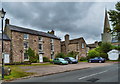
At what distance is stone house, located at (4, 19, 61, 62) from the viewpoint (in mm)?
27500

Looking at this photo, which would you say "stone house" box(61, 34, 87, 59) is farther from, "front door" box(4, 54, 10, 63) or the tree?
"front door" box(4, 54, 10, 63)

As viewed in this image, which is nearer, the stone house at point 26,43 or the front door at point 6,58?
the front door at point 6,58

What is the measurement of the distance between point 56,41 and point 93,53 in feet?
40.0

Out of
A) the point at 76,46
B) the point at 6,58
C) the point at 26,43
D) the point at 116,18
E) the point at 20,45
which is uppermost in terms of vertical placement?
the point at 116,18

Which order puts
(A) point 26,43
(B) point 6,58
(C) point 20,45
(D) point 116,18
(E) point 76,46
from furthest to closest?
1. (E) point 76,46
2. (A) point 26,43
3. (C) point 20,45
4. (B) point 6,58
5. (D) point 116,18

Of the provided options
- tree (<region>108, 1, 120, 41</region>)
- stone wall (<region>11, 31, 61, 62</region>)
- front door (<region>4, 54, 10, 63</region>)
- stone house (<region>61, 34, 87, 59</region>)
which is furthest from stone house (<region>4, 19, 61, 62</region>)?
tree (<region>108, 1, 120, 41</region>)

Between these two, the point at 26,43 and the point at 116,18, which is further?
the point at 26,43

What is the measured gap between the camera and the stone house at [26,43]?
27.5 m

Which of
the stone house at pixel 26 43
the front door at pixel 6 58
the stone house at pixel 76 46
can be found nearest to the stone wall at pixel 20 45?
the stone house at pixel 26 43

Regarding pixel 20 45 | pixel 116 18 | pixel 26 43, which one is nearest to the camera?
pixel 116 18

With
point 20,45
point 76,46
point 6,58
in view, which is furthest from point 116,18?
point 6,58

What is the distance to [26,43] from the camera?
98.4ft

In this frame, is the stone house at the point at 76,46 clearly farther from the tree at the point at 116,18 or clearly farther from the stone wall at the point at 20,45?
the tree at the point at 116,18

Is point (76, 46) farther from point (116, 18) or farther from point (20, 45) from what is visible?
point (116, 18)
